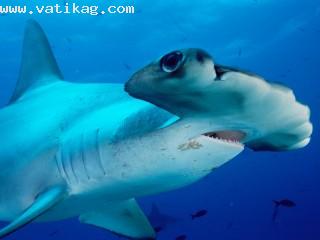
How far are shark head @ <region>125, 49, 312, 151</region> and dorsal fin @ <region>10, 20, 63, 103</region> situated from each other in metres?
2.93

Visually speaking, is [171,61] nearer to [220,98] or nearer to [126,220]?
[220,98]

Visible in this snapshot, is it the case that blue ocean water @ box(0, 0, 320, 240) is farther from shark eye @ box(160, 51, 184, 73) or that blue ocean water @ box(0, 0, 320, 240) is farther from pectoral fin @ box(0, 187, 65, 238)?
shark eye @ box(160, 51, 184, 73)

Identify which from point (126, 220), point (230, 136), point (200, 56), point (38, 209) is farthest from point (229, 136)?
point (126, 220)

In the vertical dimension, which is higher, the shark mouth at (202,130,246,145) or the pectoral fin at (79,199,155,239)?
the shark mouth at (202,130,246,145)

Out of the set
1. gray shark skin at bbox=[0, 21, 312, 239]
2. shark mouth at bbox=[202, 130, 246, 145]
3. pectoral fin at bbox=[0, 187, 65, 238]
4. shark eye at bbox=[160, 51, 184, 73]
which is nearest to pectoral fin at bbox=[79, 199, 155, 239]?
gray shark skin at bbox=[0, 21, 312, 239]

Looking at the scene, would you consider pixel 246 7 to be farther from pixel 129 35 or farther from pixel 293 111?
pixel 293 111

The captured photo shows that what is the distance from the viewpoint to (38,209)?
109 inches

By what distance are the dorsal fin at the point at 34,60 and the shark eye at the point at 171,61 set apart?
10.4 ft

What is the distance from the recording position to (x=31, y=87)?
4.47 meters

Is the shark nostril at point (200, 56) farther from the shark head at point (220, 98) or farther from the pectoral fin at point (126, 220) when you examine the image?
the pectoral fin at point (126, 220)

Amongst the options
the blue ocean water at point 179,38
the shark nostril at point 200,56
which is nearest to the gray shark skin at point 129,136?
the shark nostril at point 200,56

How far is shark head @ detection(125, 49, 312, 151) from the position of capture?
164 centimetres

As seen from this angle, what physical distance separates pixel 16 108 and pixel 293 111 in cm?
315

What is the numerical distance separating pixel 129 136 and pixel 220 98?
33.3 inches
